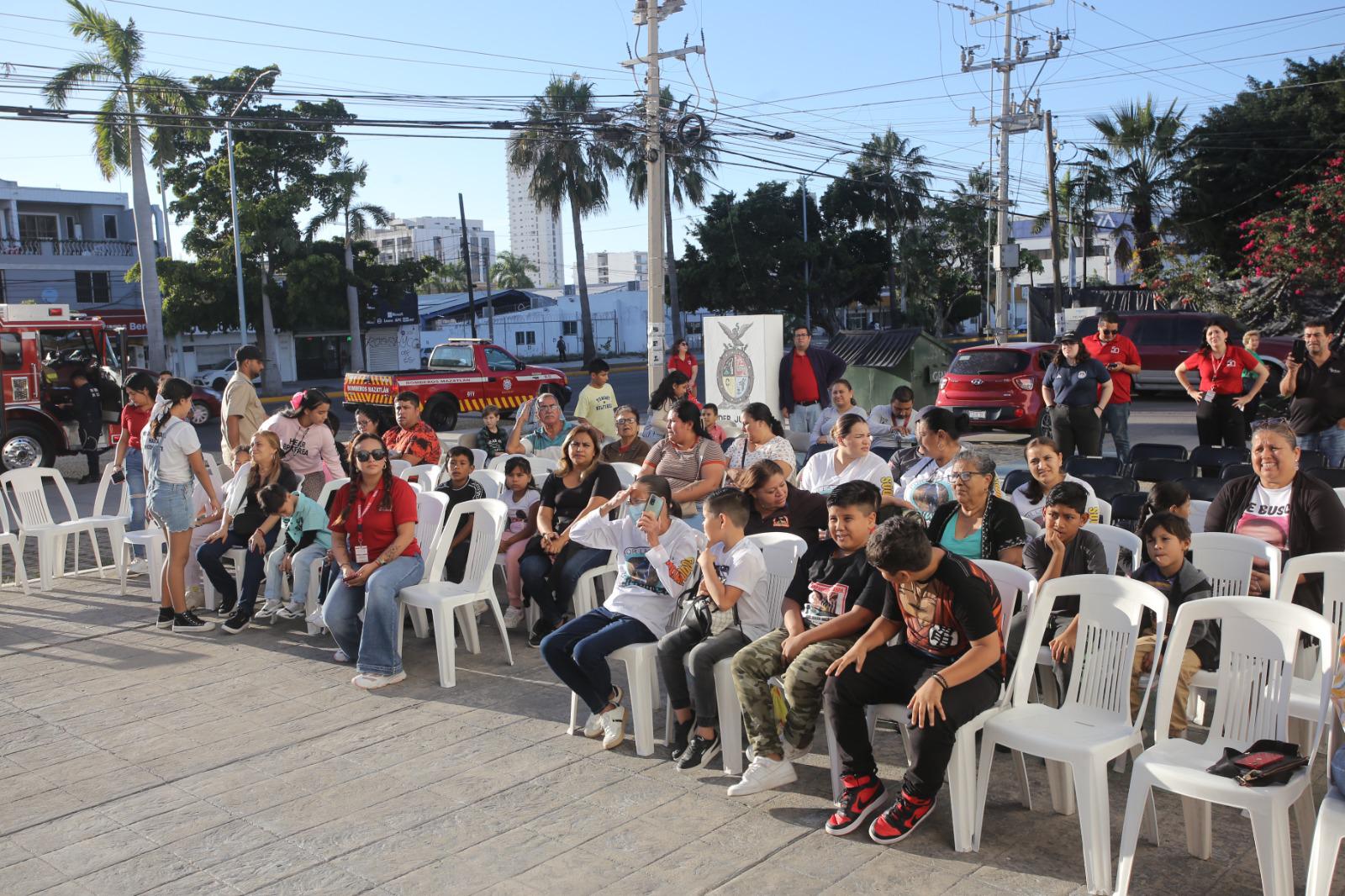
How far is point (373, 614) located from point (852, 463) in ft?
9.32

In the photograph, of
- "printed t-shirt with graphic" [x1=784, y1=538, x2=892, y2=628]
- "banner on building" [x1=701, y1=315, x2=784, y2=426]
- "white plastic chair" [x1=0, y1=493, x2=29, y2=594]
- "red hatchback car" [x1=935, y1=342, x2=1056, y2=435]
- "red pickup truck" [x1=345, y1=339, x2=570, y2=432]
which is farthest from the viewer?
"red pickup truck" [x1=345, y1=339, x2=570, y2=432]

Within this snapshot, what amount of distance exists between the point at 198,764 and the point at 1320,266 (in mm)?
22390

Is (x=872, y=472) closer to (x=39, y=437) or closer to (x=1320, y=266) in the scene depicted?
(x=39, y=437)

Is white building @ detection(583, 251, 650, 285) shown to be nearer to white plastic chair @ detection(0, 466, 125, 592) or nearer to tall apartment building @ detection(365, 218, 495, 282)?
tall apartment building @ detection(365, 218, 495, 282)

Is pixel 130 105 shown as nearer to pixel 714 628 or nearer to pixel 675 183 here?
pixel 675 183

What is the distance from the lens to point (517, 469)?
7211mm

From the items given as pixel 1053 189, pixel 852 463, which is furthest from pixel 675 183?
pixel 852 463

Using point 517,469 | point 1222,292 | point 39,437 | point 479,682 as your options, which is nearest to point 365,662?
point 479,682

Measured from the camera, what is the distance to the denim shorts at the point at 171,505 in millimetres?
7098

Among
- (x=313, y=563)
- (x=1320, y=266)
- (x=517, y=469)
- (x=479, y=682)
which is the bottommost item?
(x=479, y=682)

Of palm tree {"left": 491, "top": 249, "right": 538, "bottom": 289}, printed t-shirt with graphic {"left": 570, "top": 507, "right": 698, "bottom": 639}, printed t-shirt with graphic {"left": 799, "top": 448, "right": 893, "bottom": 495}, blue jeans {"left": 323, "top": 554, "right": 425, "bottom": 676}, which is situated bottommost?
blue jeans {"left": 323, "top": 554, "right": 425, "bottom": 676}

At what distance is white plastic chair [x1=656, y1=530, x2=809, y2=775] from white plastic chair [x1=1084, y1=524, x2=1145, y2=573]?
1442 mm

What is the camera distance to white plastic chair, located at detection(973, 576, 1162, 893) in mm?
3582

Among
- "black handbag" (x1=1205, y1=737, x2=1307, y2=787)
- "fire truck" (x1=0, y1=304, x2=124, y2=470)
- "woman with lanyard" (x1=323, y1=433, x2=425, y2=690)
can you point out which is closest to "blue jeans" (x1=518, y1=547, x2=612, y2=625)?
"woman with lanyard" (x1=323, y1=433, x2=425, y2=690)
